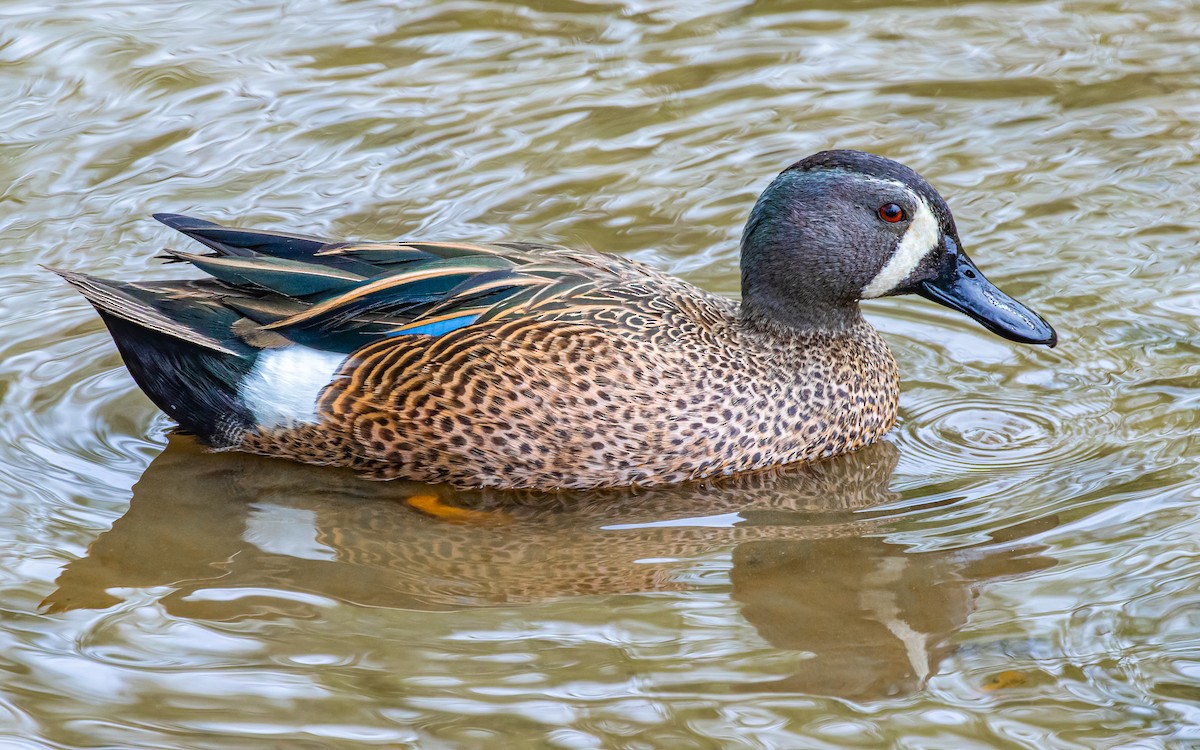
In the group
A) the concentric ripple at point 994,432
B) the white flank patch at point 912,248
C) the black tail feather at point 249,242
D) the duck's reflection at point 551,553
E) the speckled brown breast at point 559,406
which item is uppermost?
the black tail feather at point 249,242

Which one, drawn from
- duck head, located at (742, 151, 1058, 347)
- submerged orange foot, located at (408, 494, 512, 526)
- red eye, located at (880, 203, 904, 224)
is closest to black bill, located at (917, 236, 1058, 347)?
duck head, located at (742, 151, 1058, 347)

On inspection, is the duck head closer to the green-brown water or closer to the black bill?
the black bill

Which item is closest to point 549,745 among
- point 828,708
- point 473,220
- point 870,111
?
point 828,708

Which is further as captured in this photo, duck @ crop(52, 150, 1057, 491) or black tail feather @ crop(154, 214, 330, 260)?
black tail feather @ crop(154, 214, 330, 260)

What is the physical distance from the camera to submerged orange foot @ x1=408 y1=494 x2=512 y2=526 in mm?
5922

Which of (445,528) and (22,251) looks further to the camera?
(22,251)

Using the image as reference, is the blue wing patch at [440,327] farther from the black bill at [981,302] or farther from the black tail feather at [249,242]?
the black bill at [981,302]

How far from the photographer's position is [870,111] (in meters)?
8.87

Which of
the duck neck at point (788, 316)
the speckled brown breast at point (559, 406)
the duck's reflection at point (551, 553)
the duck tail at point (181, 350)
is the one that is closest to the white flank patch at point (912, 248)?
the duck neck at point (788, 316)

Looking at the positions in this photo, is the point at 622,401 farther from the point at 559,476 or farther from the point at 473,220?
the point at 473,220

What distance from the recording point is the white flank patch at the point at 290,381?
6.08m

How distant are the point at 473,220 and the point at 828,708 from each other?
4017 millimetres

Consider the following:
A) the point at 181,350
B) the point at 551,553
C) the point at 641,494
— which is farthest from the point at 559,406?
the point at 181,350

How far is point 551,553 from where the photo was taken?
18.6 ft
